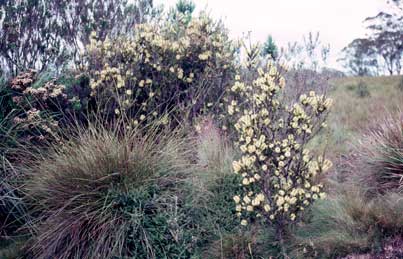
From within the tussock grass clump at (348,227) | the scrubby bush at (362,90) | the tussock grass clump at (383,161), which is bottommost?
the tussock grass clump at (348,227)

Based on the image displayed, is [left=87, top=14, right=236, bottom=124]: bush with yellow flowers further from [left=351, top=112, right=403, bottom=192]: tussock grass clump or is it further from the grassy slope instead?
the grassy slope

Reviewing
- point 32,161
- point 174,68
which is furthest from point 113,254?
point 174,68

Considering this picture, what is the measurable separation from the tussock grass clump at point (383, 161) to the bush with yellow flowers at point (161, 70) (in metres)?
1.95

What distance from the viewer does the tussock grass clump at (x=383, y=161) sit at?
4.80 meters

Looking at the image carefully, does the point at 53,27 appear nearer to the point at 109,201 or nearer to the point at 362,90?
the point at 109,201

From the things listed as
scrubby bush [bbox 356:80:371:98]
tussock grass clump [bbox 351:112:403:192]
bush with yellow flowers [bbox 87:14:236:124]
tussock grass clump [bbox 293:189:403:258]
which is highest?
bush with yellow flowers [bbox 87:14:236:124]

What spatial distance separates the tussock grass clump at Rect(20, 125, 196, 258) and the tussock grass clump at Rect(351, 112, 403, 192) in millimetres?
2136

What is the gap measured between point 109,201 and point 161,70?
2293mm

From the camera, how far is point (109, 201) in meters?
3.88

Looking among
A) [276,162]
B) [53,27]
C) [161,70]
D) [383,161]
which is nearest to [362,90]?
[383,161]

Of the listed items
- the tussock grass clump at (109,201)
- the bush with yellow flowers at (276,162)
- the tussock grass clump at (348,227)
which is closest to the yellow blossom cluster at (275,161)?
the bush with yellow flowers at (276,162)

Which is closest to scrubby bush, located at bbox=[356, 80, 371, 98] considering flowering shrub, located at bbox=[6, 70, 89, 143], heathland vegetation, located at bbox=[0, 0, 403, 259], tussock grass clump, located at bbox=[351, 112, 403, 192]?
heathland vegetation, located at bbox=[0, 0, 403, 259]

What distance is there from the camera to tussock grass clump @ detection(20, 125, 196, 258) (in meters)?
3.74

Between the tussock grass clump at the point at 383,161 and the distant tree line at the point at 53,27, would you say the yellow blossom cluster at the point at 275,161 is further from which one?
the distant tree line at the point at 53,27
